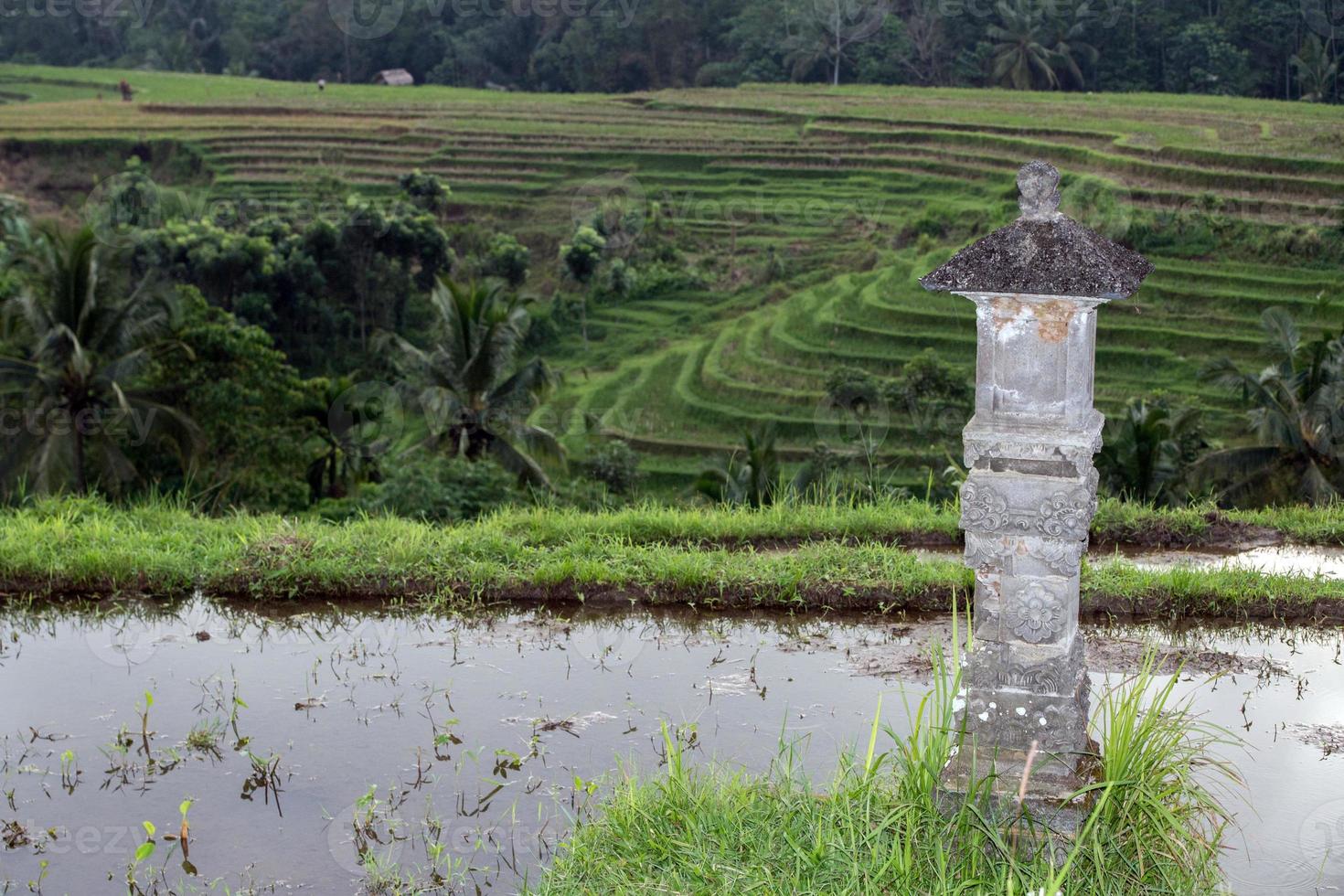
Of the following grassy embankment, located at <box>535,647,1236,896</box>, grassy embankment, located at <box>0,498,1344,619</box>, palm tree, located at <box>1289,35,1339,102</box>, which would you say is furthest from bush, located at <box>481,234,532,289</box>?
grassy embankment, located at <box>535,647,1236,896</box>

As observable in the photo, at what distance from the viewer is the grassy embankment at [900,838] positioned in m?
4.39

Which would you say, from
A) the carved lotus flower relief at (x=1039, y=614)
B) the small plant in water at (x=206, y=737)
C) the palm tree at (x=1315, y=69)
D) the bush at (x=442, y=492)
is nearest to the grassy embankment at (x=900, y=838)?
the carved lotus flower relief at (x=1039, y=614)

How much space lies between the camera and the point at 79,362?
14469mm

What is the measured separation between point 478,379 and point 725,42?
3624 cm

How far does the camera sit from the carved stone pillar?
14.9 ft

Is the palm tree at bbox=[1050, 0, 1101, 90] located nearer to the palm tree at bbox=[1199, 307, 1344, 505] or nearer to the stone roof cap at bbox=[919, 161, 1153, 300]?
the palm tree at bbox=[1199, 307, 1344, 505]

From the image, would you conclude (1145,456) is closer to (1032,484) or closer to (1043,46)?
(1032,484)

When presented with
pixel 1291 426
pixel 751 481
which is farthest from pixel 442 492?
pixel 1291 426

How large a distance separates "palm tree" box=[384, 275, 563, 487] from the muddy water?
9.13 m

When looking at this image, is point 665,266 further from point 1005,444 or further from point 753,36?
point 1005,444

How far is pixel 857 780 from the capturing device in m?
4.85

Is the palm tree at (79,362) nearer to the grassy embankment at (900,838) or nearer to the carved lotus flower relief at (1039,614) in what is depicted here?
the grassy embankment at (900,838)

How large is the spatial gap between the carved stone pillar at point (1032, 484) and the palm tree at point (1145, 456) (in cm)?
1114

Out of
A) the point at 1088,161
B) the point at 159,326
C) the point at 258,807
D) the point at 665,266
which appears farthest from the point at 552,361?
the point at 258,807
